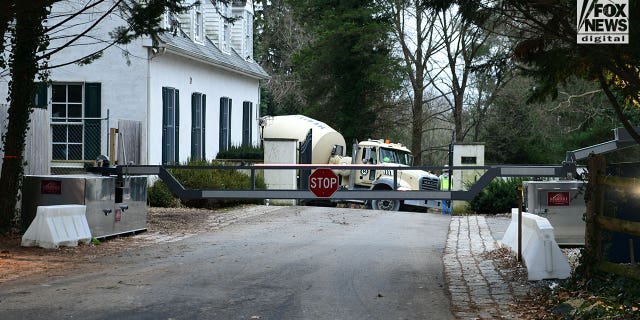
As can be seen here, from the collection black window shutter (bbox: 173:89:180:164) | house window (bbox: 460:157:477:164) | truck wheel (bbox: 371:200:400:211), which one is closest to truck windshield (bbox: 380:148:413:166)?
truck wheel (bbox: 371:200:400:211)

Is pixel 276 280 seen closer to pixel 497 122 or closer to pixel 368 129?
pixel 368 129

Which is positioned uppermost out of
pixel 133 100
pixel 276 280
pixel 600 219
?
pixel 133 100

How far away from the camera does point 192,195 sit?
1495 cm

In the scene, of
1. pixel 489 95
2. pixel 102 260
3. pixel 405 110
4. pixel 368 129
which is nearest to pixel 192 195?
pixel 102 260

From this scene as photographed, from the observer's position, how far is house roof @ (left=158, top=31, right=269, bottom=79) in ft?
91.2

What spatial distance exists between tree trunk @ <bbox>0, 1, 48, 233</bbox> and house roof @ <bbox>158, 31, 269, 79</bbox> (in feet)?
24.7

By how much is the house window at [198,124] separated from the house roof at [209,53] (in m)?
1.34

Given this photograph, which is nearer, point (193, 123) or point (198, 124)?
point (193, 123)

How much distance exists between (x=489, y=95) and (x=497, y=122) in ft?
7.28

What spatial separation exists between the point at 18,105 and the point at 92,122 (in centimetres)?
Answer: 1030

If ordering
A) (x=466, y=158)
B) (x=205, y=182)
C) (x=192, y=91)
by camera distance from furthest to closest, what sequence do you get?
(x=466, y=158) < (x=192, y=91) < (x=205, y=182)

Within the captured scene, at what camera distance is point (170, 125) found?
28812 millimetres

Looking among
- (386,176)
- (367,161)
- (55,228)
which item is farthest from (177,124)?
(55,228)

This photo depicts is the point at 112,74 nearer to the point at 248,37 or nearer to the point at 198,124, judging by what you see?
the point at 198,124
